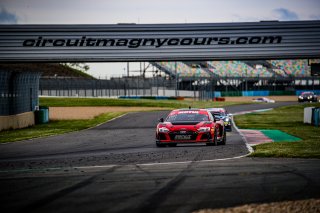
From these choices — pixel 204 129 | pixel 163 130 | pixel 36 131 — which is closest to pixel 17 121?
pixel 36 131

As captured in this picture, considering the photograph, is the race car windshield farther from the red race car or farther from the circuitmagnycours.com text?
the circuitmagnycours.com text

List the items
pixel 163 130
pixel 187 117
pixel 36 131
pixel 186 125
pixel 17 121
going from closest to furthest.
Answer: pixel 186 125 < pixel 163 130 < pixel 187 117 < pixel 36 131 < pixel 17 121

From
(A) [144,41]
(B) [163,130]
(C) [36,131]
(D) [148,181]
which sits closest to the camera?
(D) [148,181]

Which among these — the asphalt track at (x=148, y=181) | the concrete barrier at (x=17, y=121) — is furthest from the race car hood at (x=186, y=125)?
the concrete barrier at (x=17, y=121)

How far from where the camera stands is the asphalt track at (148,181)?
26.4 feet

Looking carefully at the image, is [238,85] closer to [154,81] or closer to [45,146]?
[154,81]

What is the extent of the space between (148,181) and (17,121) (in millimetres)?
24059

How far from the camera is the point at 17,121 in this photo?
108ft

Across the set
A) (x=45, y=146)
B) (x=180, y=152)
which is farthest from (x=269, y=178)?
(x=45, y=146)

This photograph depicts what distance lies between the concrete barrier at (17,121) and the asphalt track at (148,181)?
1497cm

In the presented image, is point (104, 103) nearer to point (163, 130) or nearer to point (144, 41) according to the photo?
point (144, 41)

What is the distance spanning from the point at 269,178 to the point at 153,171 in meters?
2.33

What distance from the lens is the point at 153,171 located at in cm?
1170

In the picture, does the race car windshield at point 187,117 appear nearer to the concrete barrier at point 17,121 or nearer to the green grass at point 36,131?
the green grass at point 36,131
